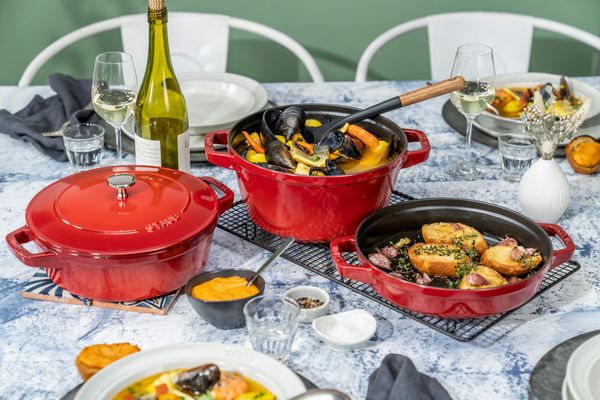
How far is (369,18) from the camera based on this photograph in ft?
11.5

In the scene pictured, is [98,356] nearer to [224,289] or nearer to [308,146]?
[224,289]

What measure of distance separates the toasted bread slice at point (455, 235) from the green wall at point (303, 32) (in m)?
2.13

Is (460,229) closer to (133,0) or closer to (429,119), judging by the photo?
(429,119)

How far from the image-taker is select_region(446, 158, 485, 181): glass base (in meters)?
1.91

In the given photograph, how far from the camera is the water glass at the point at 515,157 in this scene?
1.88 m

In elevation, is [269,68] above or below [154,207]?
below

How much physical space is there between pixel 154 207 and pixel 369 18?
2.26m

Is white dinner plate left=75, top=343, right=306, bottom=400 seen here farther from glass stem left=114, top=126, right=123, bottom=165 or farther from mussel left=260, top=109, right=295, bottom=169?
glass stem left=114, top=126, right=123, bottom=165

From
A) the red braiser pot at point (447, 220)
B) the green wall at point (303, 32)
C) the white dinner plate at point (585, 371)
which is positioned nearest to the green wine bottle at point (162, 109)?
the red braiser pot at point (447, 220)

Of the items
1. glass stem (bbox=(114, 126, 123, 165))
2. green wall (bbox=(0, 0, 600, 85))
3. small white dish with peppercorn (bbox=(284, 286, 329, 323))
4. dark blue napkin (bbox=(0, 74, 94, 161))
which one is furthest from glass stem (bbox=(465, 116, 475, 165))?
green wall (bbox=(0, 0, 600, 85))

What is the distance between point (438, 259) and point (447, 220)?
0.17 m

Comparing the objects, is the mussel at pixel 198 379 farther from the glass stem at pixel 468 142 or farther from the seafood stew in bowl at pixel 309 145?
the glass stem at pixel 468 142

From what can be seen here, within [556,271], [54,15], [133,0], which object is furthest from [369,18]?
[556,271]

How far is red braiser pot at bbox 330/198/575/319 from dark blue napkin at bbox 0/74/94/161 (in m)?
0.85
